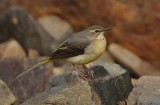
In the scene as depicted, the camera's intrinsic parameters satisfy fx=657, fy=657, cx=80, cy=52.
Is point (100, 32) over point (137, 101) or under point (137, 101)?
over

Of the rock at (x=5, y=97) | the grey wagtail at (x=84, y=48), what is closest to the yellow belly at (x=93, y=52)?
the grey wagtail at (x=84, y=48)

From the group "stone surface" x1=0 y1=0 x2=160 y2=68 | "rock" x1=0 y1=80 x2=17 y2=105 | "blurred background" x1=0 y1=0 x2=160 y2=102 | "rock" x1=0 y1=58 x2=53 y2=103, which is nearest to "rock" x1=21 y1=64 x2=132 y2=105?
"rock" x1=0 y1=80 x2=17 y2=105

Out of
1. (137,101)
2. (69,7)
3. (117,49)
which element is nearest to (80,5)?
(69,7)

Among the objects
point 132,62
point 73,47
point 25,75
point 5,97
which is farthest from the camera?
point 132,62

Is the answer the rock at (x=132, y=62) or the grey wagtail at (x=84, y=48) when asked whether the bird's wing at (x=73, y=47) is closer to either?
the grey wagtail at (x=84, y=48)

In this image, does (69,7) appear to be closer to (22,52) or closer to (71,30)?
(71,30)

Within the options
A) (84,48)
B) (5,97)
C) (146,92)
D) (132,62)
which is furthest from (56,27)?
(146,92)

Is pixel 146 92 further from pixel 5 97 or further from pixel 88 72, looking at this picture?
pixel 5 97
